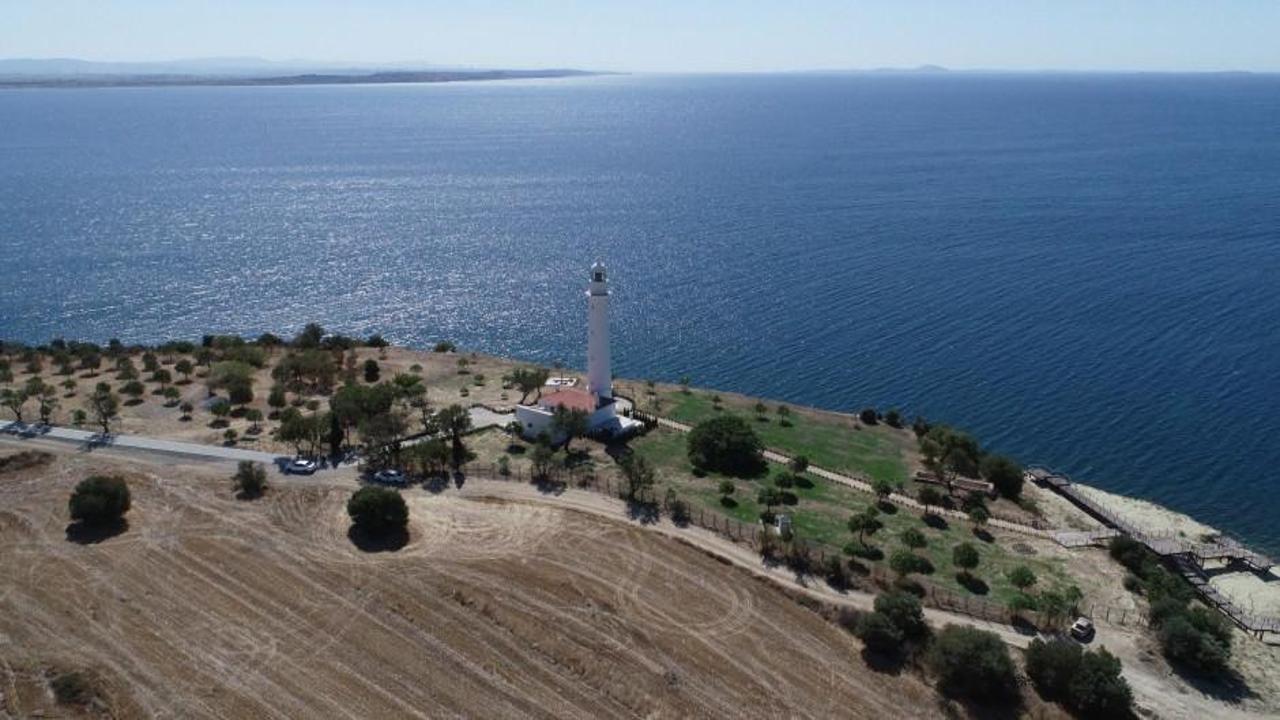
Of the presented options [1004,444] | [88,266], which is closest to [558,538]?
→ [1004,444]

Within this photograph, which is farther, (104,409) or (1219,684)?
(104,409)

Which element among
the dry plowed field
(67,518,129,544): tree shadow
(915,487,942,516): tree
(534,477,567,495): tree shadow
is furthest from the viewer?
(915,487,942,516): tree

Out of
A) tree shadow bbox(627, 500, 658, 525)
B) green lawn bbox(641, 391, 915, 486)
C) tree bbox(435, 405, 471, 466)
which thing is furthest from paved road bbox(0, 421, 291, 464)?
green lawn bbox(641, 391, 915, 486)

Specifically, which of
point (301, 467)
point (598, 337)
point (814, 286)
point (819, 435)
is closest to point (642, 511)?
point (598, 337)

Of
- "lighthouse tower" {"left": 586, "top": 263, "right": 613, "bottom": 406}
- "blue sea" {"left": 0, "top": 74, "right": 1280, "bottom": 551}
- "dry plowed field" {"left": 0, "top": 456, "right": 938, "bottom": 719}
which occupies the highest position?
"lighthouse tower" {"left": 586, "top": 263, "right": 613, "bottom": 406}

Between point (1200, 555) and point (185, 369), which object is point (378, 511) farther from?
point (1200, 555)

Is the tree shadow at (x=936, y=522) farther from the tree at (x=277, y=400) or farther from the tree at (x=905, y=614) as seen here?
the tree at (x=277, y=400)

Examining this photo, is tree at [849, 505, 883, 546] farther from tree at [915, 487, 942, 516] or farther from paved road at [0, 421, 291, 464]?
paved road at [0, 421, 291, 464]
